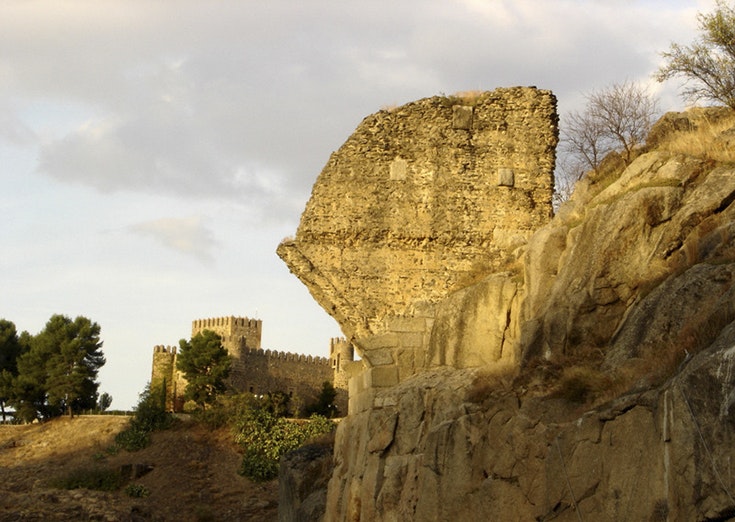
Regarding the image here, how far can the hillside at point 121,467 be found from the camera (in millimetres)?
25594

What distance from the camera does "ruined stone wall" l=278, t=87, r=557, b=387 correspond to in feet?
49.5

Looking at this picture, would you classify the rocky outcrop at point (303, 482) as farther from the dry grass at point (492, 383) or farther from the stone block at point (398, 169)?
the stone block at point (398, 169)

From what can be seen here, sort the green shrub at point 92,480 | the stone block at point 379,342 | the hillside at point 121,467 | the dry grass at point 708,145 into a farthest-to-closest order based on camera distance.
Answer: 1. the green shrub at point 92,480
2. the hillside at point 121,467
3. the stone block at point 379,342
4. the dry grass at point 708,145

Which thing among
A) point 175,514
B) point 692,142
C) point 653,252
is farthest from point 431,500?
point 175,514

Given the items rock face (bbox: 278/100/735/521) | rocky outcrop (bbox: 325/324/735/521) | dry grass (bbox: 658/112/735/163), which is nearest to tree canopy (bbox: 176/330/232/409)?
rock face (bbox: 278/100/735/521)

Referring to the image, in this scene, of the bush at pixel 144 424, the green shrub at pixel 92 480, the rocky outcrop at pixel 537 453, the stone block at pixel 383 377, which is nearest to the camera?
the rocky outcrop at pixel 537 453

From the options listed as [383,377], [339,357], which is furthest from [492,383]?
[339,357]

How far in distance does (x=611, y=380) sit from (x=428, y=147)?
7.46 meters

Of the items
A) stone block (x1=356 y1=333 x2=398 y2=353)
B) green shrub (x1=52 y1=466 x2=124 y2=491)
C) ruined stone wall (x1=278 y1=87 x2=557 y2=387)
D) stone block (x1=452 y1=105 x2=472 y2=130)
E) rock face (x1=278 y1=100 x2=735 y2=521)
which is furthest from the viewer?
green shrub (x1=52 y1=466 x2=124 y2=491)

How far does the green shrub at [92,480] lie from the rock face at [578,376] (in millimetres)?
15971

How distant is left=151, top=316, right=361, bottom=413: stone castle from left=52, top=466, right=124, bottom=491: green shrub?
15.8 metres

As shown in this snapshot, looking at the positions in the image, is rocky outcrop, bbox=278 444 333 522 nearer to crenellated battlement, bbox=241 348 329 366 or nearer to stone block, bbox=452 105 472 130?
stone block, bbox=452 105 472 130

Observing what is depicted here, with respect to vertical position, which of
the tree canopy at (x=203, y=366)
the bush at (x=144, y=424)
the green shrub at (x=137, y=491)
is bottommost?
the green shrub at (x=137, y=491)

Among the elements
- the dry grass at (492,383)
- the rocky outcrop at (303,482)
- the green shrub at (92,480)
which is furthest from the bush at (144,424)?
the dry grass at (492,383)
